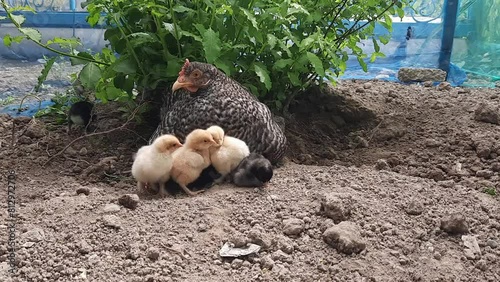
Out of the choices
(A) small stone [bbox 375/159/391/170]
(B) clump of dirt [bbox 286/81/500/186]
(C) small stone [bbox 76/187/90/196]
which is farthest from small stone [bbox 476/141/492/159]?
(C) small stone [bbox 76/187/90/196]

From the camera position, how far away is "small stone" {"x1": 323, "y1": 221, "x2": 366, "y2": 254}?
272cm

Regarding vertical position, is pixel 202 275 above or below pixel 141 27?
below

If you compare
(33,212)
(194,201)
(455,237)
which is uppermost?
(455,237)

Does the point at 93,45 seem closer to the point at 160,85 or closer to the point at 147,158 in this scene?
the point at 160,85

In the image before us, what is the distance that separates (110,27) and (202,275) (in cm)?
290

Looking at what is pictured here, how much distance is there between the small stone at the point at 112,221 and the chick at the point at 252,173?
0.90 metres

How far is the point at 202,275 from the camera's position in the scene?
2520mm

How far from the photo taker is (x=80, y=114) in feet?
16.3

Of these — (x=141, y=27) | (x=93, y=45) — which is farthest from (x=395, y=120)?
(x=93, y=45)

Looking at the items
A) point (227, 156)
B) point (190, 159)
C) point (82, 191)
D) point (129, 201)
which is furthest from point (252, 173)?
point (82, 191)

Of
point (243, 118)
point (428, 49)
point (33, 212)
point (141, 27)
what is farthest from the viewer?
point (428, 49)

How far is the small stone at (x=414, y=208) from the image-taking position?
3170 millimetres

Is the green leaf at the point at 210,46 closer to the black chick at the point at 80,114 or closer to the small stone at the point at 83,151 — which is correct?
the small stone at the point at 83,151

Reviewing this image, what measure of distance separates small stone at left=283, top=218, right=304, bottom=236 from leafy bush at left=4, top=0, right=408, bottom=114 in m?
1.40
